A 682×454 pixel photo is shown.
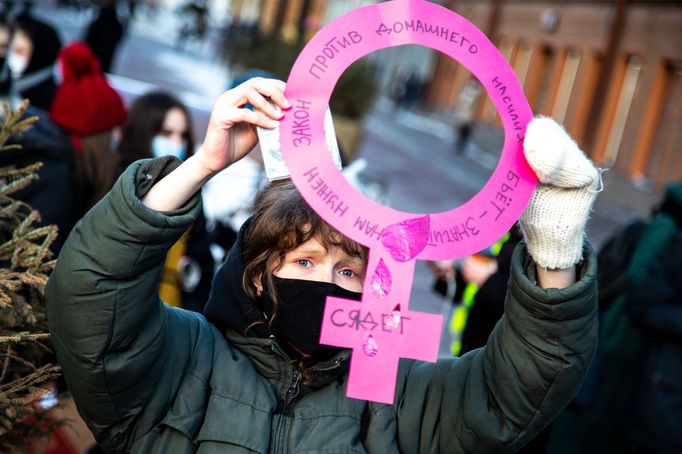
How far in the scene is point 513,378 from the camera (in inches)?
73.9

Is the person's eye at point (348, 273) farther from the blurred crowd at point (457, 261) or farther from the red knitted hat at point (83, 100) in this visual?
the red knitted hat at point (83, 100)

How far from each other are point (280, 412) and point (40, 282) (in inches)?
24.7

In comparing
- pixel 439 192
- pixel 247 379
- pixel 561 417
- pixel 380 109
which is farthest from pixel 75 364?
pixel 380 109

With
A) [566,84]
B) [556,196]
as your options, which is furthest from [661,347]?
[566,84]

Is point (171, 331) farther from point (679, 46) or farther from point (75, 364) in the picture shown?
point (679, 46)

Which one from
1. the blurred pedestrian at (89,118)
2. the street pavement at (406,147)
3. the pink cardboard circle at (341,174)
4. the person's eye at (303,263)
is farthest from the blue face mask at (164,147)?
the street pavement at (406,147)

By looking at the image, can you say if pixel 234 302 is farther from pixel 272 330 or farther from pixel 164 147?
pixel 164 147

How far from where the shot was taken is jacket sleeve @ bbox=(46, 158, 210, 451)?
5.49 feet

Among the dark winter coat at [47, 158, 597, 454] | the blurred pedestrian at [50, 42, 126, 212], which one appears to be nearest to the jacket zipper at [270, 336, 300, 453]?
the dark winter coat at [47, 158, 597, 454]

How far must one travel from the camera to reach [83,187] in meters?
3.62

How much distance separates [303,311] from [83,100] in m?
2.37

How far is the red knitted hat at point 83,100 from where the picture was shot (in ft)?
12.4

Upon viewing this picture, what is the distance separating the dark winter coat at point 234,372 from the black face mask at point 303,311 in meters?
0.04

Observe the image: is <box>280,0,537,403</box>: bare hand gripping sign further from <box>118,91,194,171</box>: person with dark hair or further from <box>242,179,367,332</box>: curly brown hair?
<box>118,91,194,171</box>: person with dark hair
